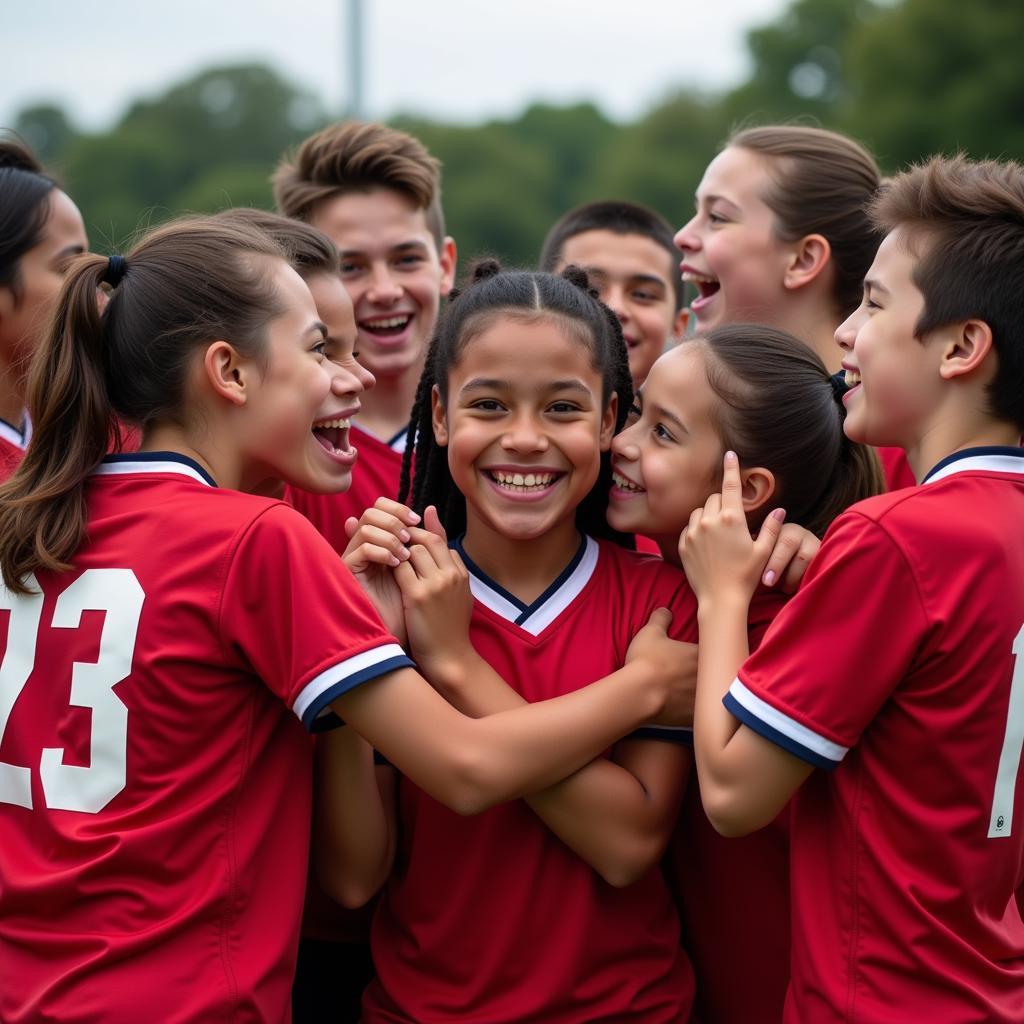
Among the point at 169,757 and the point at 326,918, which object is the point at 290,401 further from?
the point at 326,918

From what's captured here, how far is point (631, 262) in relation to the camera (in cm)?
538

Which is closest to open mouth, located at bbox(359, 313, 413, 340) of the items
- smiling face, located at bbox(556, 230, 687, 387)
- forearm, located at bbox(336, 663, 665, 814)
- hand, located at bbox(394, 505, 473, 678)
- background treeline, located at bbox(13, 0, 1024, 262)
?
smiling face, located at bbox(556, 230, 687, 387)

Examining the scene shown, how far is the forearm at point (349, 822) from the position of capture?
114 inches

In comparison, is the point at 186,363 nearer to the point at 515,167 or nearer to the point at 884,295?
the point at 884,295

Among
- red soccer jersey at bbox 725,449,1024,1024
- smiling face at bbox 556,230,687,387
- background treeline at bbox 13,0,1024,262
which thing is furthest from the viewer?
background treeline at bbox 13,0,1024,262

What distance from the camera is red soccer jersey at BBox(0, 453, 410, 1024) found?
265 cm

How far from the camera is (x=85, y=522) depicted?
2.85m

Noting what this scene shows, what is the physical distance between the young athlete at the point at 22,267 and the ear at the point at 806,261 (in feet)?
7.38

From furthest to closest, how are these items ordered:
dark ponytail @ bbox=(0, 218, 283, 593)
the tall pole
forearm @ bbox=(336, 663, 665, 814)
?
the tall pole → dark ponytail @ bbox=(0, 218, 283, 593) → forearm @ bbox=(336, 663, 665, 814)

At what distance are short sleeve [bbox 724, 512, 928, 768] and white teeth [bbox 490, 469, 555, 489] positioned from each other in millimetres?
693

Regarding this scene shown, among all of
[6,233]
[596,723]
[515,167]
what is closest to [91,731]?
[596,723]

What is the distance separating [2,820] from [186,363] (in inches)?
39.6

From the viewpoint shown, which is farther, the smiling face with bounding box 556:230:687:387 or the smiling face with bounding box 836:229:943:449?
the smiling face with bounding box 556:230:687:387

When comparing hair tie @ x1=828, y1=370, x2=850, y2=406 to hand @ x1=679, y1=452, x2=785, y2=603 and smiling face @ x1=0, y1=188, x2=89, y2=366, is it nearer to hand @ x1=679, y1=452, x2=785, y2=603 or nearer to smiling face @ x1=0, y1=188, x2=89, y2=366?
hand @ x1=679, y1=452, x2=785, y2=603
